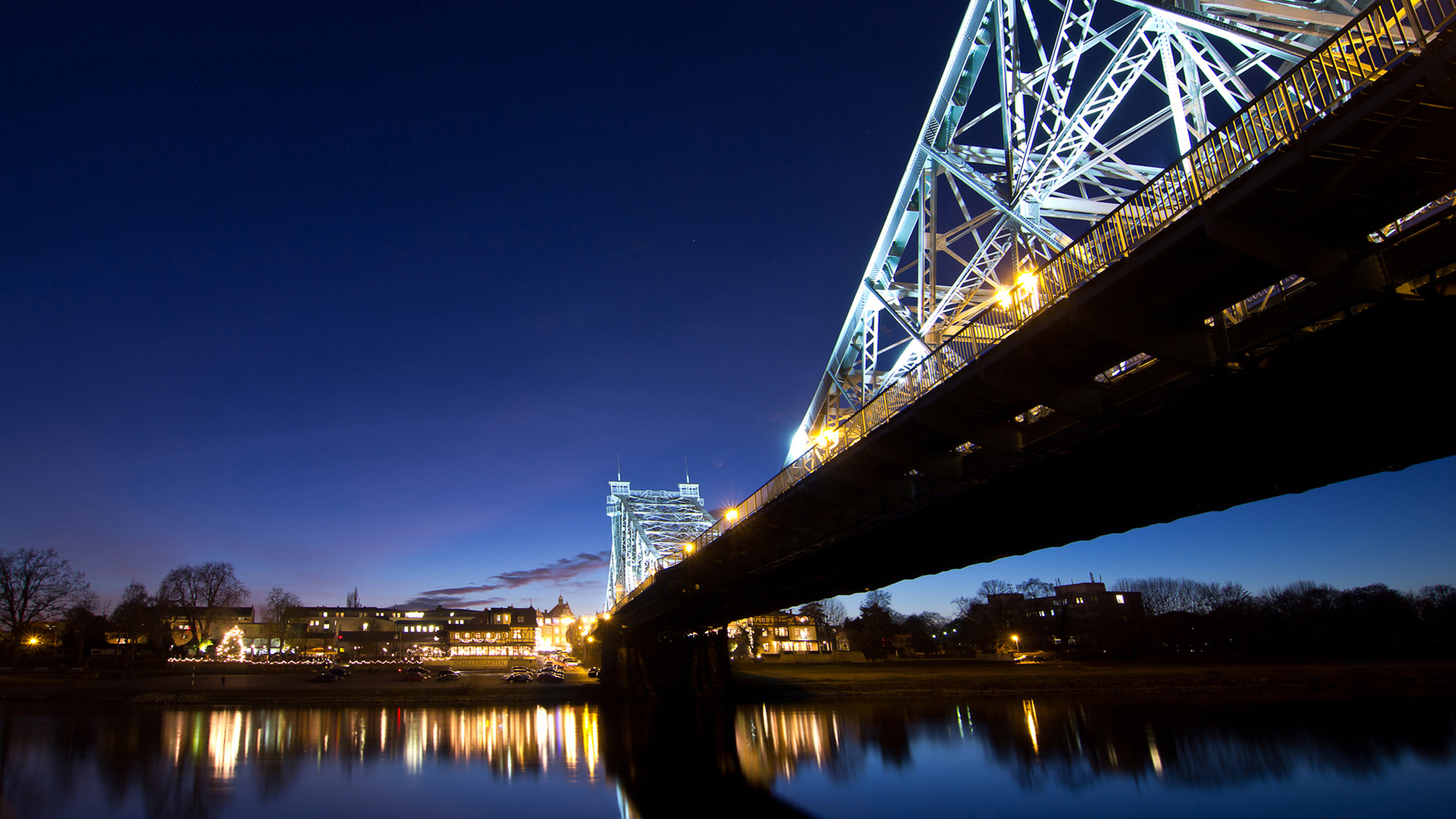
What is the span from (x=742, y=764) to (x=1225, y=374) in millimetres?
25921

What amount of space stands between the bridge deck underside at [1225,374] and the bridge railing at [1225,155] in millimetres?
513

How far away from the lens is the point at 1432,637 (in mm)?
91000

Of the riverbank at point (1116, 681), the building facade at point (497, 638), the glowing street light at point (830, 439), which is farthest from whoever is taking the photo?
the building facade at point (497, 638)

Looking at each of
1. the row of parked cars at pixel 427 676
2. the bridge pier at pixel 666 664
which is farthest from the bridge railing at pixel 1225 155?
the row of parked cars at pixel 427 676

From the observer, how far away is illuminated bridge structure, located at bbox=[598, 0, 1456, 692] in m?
9.81

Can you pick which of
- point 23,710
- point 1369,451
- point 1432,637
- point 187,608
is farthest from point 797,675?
point 187,608

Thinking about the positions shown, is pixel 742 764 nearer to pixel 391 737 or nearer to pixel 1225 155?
pixel 391 737

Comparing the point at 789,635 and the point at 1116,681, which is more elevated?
the point at 789,635

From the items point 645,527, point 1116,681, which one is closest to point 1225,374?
point 1116,681

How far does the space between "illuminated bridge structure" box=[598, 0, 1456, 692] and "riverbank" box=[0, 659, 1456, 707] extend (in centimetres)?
4659

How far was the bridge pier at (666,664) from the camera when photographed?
67.1 meters

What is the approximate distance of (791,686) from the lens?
72.4 metres

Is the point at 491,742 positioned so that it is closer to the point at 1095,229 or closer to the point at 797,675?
the point at 1095,229

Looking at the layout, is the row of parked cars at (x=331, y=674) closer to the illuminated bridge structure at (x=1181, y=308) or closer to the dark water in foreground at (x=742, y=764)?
the dark water in foreground at (x=742, y=764)
